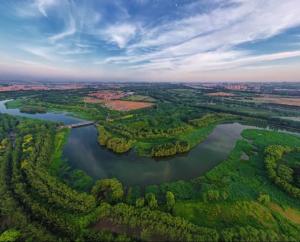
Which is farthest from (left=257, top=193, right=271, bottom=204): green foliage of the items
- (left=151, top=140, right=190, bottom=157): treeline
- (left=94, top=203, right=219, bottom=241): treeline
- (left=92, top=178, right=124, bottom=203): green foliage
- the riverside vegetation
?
(left=92, top=178, right=124, bottom=203): green foliage

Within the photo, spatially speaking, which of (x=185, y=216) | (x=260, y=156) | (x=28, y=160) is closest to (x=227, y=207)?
(x=185, y=216)

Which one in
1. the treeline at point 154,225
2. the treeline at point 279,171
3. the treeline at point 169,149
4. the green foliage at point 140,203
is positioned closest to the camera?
the treeline at point 154,225

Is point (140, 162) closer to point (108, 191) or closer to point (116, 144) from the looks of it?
point (116, 144)

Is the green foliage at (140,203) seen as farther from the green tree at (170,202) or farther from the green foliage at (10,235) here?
the green foliage at (10,235)

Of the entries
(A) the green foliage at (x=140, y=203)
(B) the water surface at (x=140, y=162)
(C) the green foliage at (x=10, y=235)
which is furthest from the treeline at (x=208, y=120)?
(C) the green foliage at (x=10, y=235)

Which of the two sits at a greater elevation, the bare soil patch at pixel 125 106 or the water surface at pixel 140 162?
the bare soil patch at pixel 125 106

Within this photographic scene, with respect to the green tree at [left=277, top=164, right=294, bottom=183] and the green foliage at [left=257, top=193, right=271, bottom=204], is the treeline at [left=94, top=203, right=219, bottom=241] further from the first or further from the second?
the green tree at [left=277, top=164, right=294, bottom=183]
